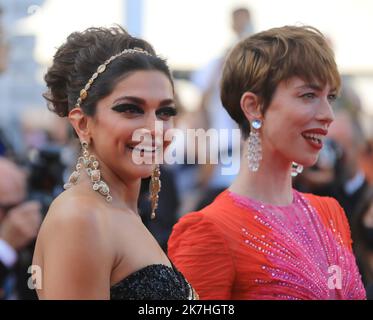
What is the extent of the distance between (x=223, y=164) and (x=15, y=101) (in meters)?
2.36

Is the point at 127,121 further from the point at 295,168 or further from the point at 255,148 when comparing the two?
the point at 295,168

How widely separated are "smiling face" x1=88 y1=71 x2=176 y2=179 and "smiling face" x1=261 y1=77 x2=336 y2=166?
58 cm

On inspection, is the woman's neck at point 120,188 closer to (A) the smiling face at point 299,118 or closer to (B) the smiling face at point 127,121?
(B) the smiling face at point 127,121

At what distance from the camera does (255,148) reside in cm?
305

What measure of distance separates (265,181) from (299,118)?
0.26 meters

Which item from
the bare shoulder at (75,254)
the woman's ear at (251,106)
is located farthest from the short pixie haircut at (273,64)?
the bare shoulder at (75,254)

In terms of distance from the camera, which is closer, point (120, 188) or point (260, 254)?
point (120, 188)

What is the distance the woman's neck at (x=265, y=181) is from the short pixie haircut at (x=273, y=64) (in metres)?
0.15

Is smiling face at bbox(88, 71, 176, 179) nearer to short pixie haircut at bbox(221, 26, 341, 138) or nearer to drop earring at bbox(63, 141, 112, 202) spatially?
drop earring at bbox(63, 141, 112, 202)

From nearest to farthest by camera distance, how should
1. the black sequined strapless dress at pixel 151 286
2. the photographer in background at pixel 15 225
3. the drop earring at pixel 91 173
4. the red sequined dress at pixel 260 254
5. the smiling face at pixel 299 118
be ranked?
the black sequined strapless dress at pixel 151 286 < the drop earring at pixel 91 173 < the red sequined dress at pixel 260 254 < the smiling face at pixel 299 118 < the photographer in background at pixel 15 225

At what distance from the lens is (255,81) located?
3029 millimetres

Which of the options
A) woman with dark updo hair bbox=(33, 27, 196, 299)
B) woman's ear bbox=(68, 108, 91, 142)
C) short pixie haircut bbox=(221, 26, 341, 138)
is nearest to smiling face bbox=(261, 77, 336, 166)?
short pixie haircut bbox=(221, 26, 341, 138)

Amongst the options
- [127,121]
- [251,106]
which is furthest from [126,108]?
[251,106]

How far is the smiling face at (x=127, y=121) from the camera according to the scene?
Answer: 2.46m
